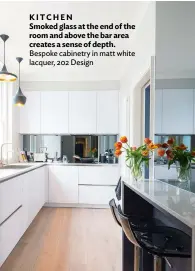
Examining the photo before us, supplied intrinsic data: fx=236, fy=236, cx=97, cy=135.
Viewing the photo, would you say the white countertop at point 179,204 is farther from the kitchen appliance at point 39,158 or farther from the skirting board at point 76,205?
the kitchen appliance at point 39,158

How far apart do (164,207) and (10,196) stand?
178 centimetres

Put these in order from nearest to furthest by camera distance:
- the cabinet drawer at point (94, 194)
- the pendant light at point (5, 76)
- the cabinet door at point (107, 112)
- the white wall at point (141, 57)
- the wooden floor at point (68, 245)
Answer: the white wall at point (141, 57) < the wooden floor at point (68, 245) < the pendant light at point (5, 76) < the cabinet drawer at point (94, 194) < the cabinet door at point (107, 112)

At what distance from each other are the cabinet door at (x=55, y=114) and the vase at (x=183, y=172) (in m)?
3.24

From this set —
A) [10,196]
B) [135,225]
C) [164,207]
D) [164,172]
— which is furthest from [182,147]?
[10,196]

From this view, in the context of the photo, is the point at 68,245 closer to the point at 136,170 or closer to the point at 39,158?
the point at 136,170

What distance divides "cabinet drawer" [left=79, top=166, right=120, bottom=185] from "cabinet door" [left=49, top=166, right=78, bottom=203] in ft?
0.51

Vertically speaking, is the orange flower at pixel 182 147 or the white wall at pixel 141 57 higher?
the white wall at pixel 141 57

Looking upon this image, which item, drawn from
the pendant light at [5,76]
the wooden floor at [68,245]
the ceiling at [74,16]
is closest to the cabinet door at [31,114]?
the ceiling at [74,16]

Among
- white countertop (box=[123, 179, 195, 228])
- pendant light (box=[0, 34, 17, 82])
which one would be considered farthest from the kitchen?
pendant light (box=[0, 34, 17, 82])

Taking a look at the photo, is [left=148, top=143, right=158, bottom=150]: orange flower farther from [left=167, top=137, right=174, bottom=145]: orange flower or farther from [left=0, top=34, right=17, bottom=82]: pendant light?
[left=0, top=34, right=17, bottom=82]: pendant light

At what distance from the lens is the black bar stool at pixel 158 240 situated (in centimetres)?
121

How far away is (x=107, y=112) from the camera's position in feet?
15.6

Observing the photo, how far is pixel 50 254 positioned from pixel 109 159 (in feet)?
8.31

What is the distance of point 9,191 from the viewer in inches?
93.0
